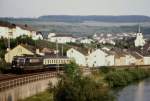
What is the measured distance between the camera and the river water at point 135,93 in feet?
228

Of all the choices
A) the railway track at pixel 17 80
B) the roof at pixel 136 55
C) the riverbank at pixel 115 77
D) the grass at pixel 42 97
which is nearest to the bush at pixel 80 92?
the grass at pixel 42 97

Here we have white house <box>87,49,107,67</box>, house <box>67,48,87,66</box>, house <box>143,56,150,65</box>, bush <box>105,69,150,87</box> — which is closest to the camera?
bush <box>105,69,150,87</box>

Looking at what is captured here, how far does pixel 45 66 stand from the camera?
7206cm

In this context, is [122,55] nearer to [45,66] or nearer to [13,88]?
[45,66]

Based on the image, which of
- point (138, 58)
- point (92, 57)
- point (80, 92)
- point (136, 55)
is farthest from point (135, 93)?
point (136, 55)

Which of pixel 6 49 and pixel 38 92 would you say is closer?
pixel 38 92

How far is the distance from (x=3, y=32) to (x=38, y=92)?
6965 centimetres

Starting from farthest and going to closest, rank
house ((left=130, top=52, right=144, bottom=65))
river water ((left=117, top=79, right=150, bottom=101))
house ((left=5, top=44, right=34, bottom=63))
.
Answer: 1. house ((left=130, top=52, right=144, bottom=65))
2. house ((left=5, top=44, right=34, bottom=63))
3. river water ((left=117, top=79, right=150, bottom=101))

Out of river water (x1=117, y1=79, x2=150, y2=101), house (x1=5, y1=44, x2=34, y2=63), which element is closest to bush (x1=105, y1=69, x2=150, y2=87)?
river water (x1=117, y1=79, x2=150, y2=101)

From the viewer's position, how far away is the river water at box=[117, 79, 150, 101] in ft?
228

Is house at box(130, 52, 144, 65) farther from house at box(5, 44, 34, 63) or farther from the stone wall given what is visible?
the stone wall

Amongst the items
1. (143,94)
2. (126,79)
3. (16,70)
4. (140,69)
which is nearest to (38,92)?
(16,70)

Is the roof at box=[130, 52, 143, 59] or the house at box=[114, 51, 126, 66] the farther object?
the roof at box=[130, 52, 143, 59]

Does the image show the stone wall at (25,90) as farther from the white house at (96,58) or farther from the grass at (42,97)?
the white house at (96,58)
